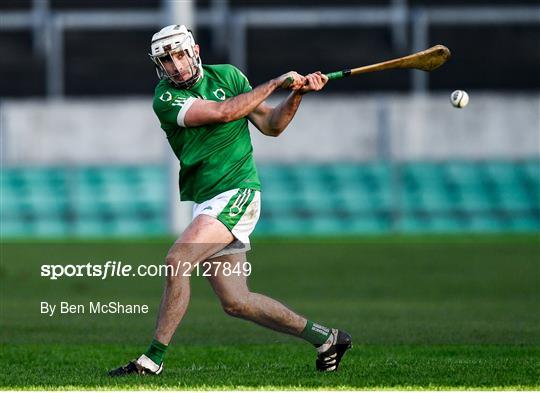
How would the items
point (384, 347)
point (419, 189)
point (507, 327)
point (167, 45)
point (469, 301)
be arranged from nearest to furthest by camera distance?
point (167, 45), point (384, 347), point (507, 327), point (469, 301), point (419, 189)

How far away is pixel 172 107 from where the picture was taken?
9102 mm

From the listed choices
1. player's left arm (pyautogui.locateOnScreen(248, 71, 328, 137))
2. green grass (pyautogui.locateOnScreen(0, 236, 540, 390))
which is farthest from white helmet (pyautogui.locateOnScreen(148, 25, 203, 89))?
green grass (pyautogui.locateOnScreen(0, 236, 540, 390))

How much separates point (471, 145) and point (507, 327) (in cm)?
1804

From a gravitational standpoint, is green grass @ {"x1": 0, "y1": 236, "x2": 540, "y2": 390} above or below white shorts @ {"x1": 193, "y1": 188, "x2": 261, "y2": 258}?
below

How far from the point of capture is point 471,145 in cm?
3033

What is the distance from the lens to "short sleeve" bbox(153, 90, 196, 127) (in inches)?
357

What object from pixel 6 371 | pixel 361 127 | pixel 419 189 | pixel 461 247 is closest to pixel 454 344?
pixel 6 371

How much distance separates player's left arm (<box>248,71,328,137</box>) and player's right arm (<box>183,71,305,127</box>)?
0.27m

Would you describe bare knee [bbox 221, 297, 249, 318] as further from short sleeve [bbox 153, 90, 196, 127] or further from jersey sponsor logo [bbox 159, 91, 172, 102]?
jersey sponsor logo [bbox 159, 91, 172, 102]

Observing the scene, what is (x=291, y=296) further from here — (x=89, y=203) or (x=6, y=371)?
(x=89, y=203)

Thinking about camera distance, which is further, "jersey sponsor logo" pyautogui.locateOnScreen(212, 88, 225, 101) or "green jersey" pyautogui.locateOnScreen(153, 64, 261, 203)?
"jersey sponsor logo" pyautogui.locateOnScreen(212, 88, 225, 101)

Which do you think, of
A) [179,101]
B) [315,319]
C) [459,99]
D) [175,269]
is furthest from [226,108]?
[315,319]

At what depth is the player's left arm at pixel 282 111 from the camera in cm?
929

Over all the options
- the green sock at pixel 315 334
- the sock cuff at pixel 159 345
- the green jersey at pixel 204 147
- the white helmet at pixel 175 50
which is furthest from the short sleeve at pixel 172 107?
the green sock at pixel 315 334
